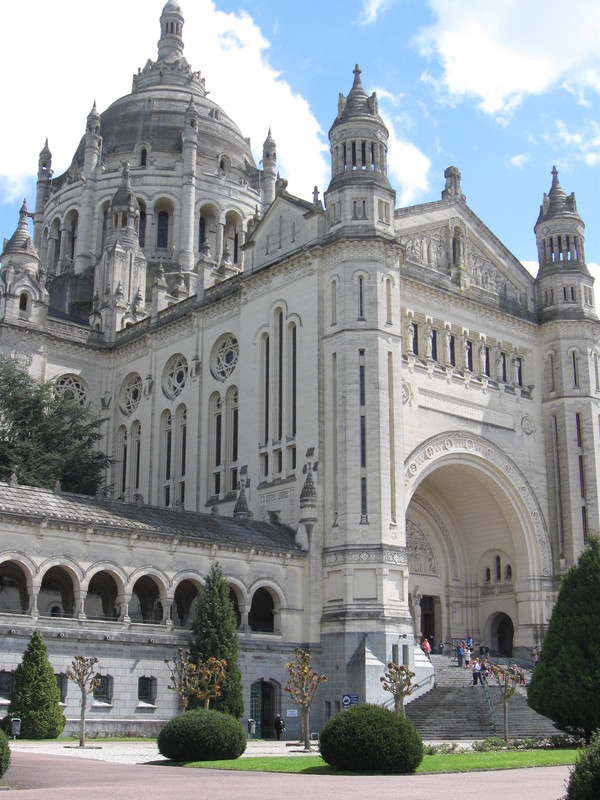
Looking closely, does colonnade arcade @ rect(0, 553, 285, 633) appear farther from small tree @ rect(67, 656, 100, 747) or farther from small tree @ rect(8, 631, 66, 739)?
small tree @ rect(8, 631, 66, 739)

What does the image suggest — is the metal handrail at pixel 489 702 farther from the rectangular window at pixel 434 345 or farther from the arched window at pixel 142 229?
the arched window at pixel 142 229

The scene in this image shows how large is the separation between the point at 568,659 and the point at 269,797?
1853 cm

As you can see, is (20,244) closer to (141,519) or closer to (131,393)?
(131,393)

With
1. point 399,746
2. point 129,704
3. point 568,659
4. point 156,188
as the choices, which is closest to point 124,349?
point 156,188

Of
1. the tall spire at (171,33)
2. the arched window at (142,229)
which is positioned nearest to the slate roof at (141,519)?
the arched window at (142,229)

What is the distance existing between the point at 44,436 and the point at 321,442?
49.0 ft

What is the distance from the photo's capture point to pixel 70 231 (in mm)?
81312

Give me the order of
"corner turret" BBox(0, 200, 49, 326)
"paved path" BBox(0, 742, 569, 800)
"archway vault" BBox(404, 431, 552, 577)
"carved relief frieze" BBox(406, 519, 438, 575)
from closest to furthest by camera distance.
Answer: "paved path" BBox(0, 742, 569, 800), "archway vault" BBox(404, 431, 552, 577), "carved relief frieze" BBox(406, 519, 438, 575), "corner turret" BBox(0, 200, 49, 326)

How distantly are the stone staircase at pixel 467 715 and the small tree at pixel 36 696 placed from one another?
14.1 metres

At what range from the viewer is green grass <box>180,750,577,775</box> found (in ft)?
81.5

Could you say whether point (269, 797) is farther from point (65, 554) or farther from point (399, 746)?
point (65, 554)

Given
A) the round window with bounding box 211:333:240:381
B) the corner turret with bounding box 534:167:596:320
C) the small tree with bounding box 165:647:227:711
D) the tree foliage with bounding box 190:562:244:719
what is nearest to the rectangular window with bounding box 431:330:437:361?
the corner turret with bounding box 534:167:596:320

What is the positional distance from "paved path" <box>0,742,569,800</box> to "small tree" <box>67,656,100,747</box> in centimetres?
864

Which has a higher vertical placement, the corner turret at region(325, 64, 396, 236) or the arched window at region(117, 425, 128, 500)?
the corner turret at region(325, 64, 396, 236)
